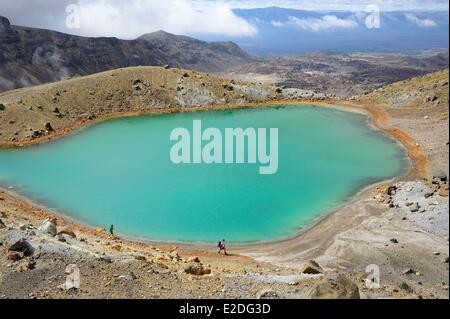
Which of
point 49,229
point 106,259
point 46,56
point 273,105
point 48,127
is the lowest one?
point 106,259

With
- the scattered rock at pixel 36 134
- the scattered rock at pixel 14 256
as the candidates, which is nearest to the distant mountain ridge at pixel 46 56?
the scattered rock at pixel 36 134

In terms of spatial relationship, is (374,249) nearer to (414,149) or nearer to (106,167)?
A: (414,149)

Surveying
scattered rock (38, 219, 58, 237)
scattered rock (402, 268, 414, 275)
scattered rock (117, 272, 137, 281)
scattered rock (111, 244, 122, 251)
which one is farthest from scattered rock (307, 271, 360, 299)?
scattered rock (38, 219, 58, 237)

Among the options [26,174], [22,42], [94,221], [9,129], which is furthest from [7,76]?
[94,221]

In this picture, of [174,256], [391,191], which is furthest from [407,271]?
[391,191]

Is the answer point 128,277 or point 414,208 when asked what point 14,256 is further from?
point 414,208

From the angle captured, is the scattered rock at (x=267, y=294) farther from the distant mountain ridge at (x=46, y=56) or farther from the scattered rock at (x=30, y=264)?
the distant mountain ridge at (x=46, y=56)
